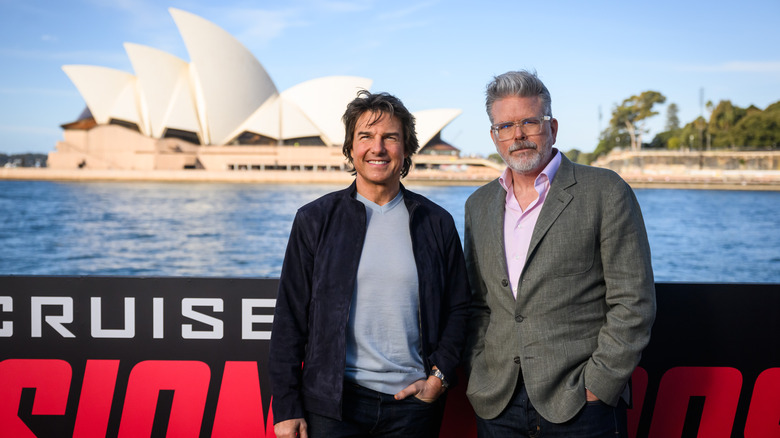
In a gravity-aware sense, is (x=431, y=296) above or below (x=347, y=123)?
below

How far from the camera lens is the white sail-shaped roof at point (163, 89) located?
3875 centimetres

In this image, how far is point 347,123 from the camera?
1.49 metres

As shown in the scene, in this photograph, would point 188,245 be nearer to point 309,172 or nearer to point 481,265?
point 481,265

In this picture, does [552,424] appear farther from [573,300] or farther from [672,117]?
[672,117]

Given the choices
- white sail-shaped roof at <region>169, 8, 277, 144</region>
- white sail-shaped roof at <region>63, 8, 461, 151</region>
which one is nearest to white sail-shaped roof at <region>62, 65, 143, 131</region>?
white sail-shaped roof at <region>63, 8, 461, 151</region>

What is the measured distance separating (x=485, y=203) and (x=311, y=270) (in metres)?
0.47

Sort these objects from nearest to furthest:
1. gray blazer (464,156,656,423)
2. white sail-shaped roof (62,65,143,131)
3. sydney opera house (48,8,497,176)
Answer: gray blazer (464,156,656,423) < sydney opera house (48,8,497,176) < white sail-shaped roof (62,65,143,131)

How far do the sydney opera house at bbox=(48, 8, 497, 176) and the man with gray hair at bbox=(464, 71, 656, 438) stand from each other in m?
39.1

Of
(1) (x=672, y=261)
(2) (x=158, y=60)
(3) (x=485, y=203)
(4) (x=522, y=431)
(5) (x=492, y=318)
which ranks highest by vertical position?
(2) (x=158, y=60)

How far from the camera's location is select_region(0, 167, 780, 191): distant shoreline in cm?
3919

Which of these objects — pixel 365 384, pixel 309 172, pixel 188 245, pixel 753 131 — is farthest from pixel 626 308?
pixel 753 131

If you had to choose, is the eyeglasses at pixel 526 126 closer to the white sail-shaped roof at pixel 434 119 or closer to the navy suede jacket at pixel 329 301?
the navy suede jacket at pixel 329 301

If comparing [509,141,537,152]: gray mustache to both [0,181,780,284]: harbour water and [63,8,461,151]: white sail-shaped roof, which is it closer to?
[0,181,780,284]: harbour water

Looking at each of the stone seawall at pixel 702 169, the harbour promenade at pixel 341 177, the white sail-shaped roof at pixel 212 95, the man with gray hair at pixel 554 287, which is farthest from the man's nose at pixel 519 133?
the stone seawall at pixel 702 169
